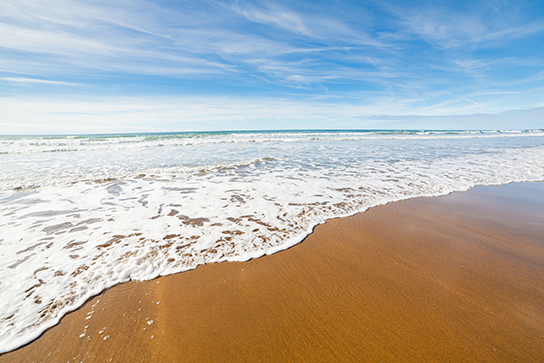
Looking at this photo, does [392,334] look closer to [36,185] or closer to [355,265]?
[355,265]

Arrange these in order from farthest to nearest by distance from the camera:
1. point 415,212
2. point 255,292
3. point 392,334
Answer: point 415,212, point 255,292, point 392,334

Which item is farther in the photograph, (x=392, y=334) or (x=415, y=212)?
(x=415, y=212)

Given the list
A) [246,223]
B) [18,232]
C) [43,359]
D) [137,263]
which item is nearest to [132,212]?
[18,232]

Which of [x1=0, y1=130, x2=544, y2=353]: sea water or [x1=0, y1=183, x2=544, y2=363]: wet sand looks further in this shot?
[x1=0, y1=130, x2=544, y2=353]: sea water

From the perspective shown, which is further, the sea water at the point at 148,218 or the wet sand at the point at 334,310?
the sea water at the point at 148,218

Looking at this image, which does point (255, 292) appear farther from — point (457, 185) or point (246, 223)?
point (457, 185)

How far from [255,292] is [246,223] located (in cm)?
182

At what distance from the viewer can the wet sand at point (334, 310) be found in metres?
1.83

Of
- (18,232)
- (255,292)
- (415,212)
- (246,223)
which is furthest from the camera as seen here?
(415,212)

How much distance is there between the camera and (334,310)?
2246 millimetres

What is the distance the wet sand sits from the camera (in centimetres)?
183

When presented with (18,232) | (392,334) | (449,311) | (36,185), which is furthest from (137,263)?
(36,185)

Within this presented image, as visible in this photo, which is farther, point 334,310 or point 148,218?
point 148,218

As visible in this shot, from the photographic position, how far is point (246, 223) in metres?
4.25
